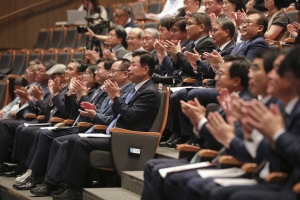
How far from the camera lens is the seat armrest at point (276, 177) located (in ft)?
7.55

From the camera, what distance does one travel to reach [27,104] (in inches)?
228

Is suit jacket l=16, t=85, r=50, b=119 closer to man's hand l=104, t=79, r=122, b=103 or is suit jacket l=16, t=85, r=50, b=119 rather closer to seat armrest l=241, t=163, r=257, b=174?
man's hand l=104, t=79, r=122, b=103

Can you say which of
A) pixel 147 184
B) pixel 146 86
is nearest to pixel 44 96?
pixel 146 86

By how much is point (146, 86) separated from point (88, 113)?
0.52 metres

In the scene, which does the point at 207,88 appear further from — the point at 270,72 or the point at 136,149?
the point at 270,72

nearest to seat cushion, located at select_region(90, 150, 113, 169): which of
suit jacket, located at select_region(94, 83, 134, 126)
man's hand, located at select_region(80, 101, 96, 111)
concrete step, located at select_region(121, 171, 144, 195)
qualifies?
concrete step, located at select_region(121, 171, 144, 195)

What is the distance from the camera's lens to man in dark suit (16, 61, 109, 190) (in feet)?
15.3

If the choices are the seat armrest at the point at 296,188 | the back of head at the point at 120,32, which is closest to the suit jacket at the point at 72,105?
the back of head at the point at 120,32

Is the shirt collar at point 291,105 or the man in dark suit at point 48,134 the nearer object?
the shirt collar at point 291,105

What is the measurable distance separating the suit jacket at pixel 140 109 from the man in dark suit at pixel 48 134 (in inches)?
23.2

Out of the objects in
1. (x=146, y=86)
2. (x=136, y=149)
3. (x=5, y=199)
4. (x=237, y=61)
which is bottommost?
(x=5, y=199)

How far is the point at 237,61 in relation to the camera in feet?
10.0

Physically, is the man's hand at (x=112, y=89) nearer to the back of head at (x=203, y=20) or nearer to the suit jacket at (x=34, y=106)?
Result: the back of head at (x=203, y=20)

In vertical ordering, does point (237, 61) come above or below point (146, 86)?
above
